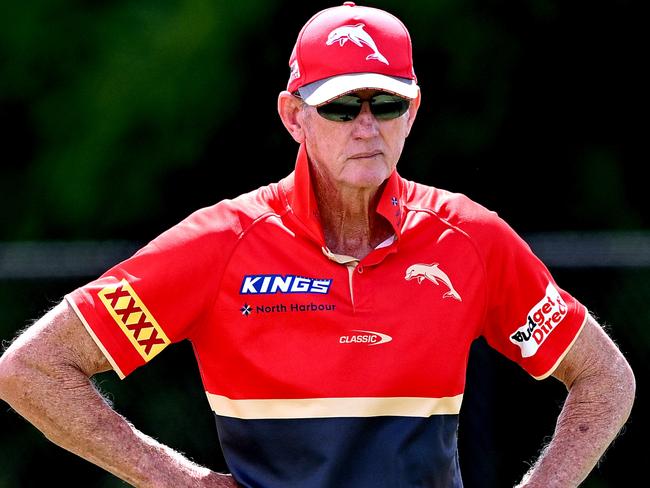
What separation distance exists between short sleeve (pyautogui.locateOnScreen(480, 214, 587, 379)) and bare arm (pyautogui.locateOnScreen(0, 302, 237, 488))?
0.95 metres

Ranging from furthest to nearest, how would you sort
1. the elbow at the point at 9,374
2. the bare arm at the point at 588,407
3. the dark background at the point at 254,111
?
the dark background at the point at 254,111 → the bare arm at the point at 588,407 → the elbow at the point at 9,374

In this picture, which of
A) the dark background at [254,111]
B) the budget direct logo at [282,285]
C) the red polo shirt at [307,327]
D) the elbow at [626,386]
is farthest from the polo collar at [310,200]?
the dark background at [254,111]

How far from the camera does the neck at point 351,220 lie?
3400 millimetres

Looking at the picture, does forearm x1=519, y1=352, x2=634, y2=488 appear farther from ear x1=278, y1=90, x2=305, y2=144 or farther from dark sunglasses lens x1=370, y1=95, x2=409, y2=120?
ear x1=278, y1=90, x2=305, y2=144

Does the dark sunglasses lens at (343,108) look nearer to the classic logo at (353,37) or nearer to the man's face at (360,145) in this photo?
the man's face at (360,145)

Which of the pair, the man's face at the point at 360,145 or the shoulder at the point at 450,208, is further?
the shoulder at the point at 450,208

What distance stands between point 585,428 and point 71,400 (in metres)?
1.40

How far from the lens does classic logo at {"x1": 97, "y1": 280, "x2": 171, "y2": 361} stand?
3166mm

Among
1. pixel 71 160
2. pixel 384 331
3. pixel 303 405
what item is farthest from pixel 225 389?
pixel 71 160

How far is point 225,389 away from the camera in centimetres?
327

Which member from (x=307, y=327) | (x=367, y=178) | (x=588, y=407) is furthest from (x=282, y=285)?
(x=588, y=407)

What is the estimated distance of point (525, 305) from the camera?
341 centimetres

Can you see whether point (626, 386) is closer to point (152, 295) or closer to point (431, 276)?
point (431, 276)

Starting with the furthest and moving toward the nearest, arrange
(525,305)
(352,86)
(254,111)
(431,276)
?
(254,111) < (525,305) < (431,276) < (352,86)
